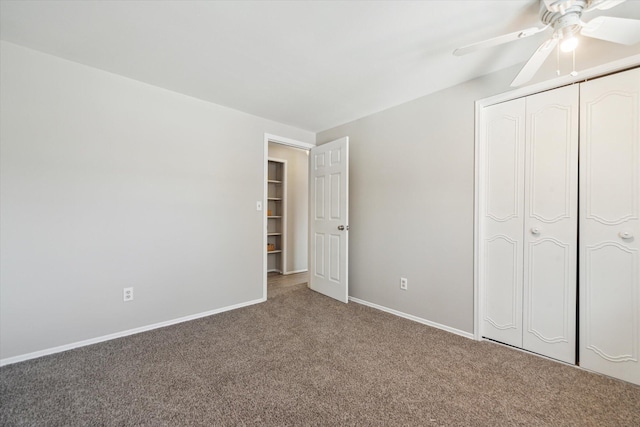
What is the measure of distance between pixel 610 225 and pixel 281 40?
2532 millimetres

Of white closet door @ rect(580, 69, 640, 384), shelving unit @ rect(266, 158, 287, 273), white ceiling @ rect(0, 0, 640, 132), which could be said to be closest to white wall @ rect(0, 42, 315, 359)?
white ceiling @ rect(0, 0, 640, 132)

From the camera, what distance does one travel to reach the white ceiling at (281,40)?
1.54 meters

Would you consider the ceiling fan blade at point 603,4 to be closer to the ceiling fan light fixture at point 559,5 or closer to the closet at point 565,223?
the ceiling fan light fixture at point 559,5

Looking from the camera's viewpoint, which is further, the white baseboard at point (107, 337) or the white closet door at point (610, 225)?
the white baseboard at point (107, 337)

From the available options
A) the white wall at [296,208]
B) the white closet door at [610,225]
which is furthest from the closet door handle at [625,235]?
the white wall at [296,208]

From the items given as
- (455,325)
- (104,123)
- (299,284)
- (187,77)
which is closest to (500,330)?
(455,325)

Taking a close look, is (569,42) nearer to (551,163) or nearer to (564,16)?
(564,16)

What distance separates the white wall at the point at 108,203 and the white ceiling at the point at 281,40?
0.89 feet

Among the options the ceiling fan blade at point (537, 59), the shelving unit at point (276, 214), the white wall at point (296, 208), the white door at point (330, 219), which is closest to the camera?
the ceiling fan blade at point (537, 59)

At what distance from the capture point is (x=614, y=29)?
52.4 inches

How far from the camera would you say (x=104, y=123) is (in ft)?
7.39

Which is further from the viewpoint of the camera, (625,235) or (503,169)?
(503,169)

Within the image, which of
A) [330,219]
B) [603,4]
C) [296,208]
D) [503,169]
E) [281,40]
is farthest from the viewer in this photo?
[296,208]

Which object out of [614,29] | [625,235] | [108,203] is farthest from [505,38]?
[108,203]
